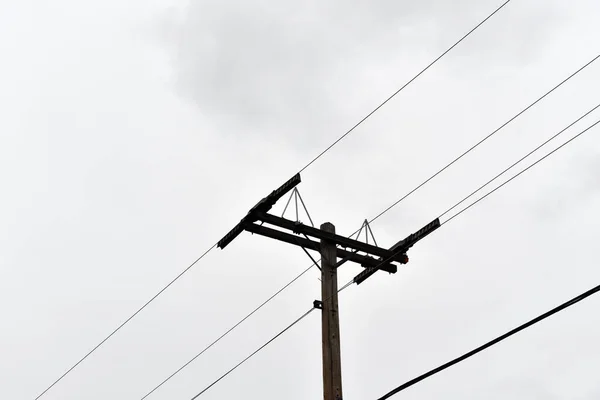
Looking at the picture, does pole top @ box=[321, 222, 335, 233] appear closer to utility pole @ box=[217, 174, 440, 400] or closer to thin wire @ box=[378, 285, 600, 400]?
utility pole @ box=[217, 174, 440, 400]

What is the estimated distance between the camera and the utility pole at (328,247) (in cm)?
1312

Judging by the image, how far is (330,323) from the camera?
13086 mm

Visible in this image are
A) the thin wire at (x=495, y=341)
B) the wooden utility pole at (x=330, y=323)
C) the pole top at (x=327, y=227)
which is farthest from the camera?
the pole top at (x=327, y=227)

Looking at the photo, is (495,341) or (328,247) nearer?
(495,341)

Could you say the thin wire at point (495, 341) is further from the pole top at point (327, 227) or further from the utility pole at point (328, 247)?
the pole top at point (327, 227)

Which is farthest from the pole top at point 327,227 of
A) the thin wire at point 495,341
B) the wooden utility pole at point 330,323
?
the thin wire at point 495,341

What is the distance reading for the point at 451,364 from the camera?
11164mm

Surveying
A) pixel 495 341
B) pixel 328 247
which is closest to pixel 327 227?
pixel 328 247

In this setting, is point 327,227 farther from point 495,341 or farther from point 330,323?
point 495,341

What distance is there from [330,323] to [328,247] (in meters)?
1.41

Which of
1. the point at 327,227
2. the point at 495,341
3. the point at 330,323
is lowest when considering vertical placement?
the point at 495,341

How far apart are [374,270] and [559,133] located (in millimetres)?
4085

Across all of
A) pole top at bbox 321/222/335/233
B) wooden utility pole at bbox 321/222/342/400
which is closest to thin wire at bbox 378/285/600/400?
wooden utility pole at bbox 321/222/342/400

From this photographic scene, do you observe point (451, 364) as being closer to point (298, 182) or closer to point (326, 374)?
point (326, 374)
